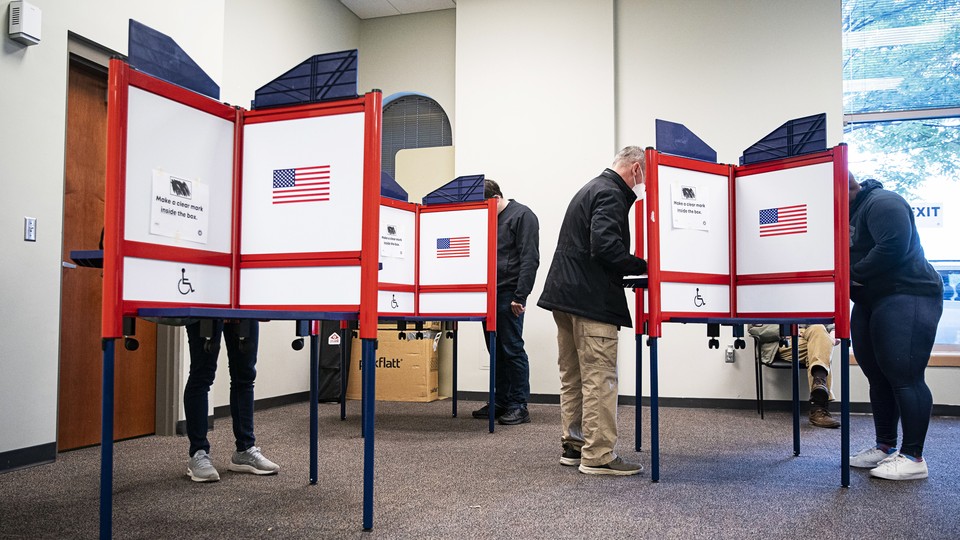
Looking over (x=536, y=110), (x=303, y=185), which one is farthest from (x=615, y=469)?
(x=536, y=110)

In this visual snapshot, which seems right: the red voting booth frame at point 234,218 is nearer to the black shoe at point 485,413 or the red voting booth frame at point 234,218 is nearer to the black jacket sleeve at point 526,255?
the black jacket sleeve at point 526,255

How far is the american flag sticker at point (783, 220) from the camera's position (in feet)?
9.27

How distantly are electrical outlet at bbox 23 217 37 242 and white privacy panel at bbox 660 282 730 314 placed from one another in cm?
264

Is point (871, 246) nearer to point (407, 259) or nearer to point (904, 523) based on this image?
point (904, 523)

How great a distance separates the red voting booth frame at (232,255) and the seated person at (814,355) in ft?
9.96

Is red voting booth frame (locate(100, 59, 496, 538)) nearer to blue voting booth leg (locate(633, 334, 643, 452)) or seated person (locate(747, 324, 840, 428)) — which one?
blue voting booth leg (locate(633, 334, 643, 452))

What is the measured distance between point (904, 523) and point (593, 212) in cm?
153

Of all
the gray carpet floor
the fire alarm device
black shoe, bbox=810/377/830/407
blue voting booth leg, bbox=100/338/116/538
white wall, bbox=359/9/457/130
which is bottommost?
the gray carpet floor

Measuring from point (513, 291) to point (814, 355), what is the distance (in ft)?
6.57

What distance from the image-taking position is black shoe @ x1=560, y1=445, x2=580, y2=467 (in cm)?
305

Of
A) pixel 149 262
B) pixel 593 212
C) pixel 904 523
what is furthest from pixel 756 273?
pixel 149 262

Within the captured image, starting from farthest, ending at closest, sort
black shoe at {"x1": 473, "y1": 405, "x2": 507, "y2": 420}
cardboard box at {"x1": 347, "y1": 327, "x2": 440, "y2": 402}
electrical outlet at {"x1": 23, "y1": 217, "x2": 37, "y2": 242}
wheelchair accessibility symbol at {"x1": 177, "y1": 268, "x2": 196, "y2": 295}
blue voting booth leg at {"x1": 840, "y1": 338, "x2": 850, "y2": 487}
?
cardboard box at {"x1": 347, "y1": 327, "x2": 440, "y2": 402}, black shoe at {"x1": 473, "y1": 405, "x2": 507, "y2": 420}, electrical outlet at {"x1": 23, "y1": 217, "x2": 37, "y2": 242}, blue voting booth leg at {"x1": 840, "y1": 338, "x2": 850, "y2": 487}, wheelchair accessibility symbol at {"x1": 177, "y1": 268, "x2": 196, "y2": 295}

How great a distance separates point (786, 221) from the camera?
113 inches

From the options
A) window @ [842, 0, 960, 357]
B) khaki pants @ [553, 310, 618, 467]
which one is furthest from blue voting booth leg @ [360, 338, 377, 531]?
window @ [842, 0, 960, 357]
